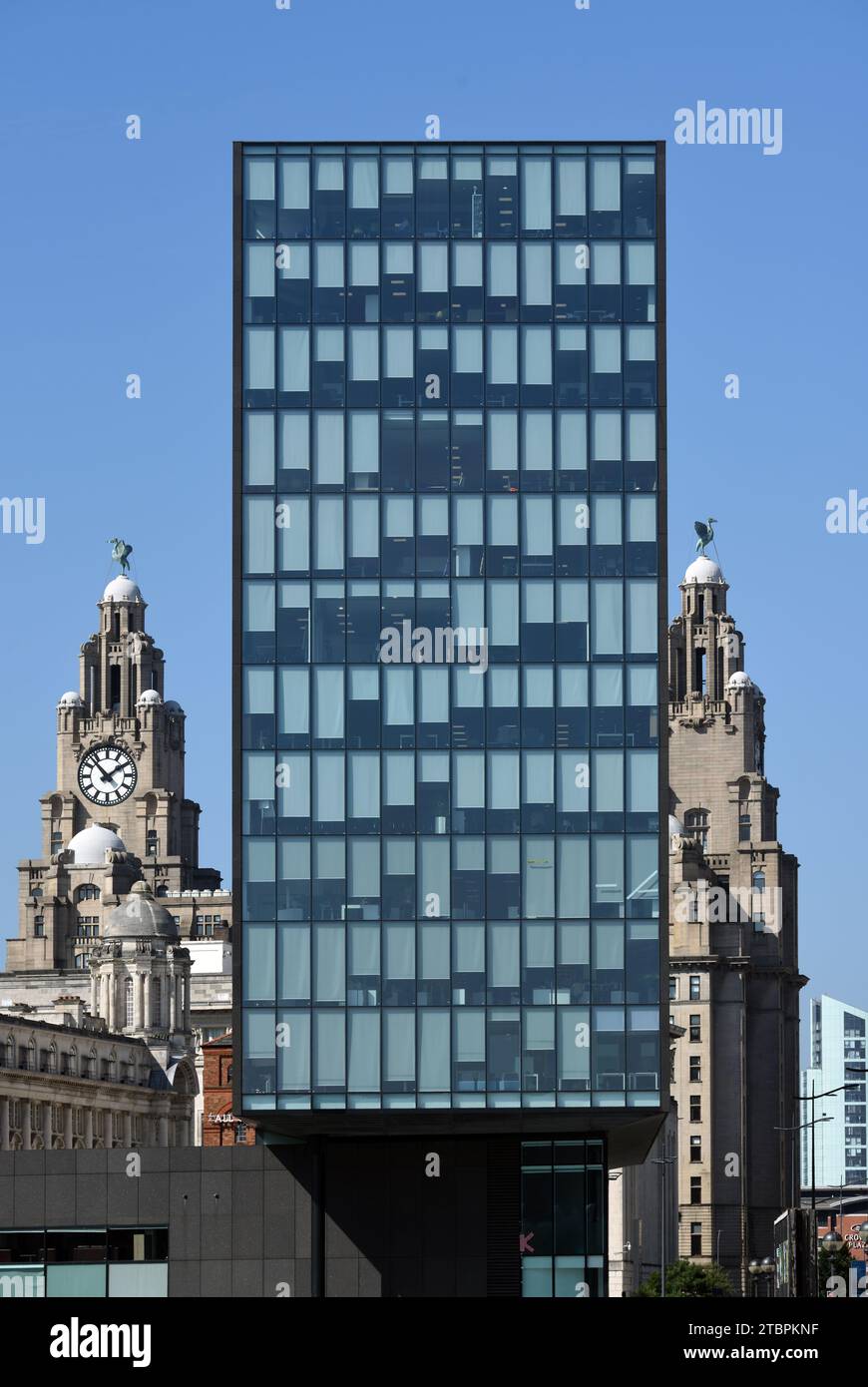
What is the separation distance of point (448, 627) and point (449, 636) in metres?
0.33

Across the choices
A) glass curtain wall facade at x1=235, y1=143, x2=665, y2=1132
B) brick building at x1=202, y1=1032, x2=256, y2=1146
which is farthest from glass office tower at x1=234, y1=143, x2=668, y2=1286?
brick building at x1=202, y1=1032, x2=256, y2=1146

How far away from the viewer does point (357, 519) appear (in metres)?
99.1

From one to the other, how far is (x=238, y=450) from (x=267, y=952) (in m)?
18.8

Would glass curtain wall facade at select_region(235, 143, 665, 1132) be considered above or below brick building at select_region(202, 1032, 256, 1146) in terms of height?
above

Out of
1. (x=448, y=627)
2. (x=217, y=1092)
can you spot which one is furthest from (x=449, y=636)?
(x=217, y=1092)

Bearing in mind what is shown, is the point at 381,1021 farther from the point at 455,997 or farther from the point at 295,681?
the point at 295,681

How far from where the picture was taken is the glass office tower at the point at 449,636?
95.8m

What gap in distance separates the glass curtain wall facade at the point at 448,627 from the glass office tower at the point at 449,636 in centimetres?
11

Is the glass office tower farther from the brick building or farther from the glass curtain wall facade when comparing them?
the brick building

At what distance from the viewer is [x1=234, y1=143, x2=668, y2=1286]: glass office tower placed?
95.8m

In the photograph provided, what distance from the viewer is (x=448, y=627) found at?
98250mm

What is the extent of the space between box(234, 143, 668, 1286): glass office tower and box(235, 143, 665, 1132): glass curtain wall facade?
0.36 ft
